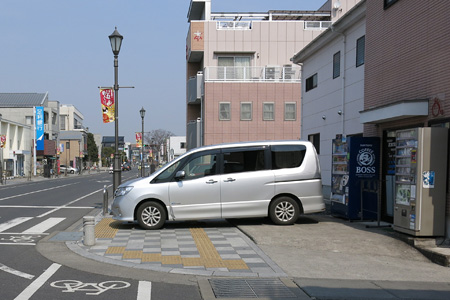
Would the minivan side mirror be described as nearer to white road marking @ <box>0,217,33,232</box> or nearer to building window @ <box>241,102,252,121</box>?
white road marking @ <box>0,217,33,232</box>

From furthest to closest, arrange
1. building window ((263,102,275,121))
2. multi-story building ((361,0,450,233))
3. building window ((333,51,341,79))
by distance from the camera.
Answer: building window ((263,102,275,121)) → building window ((333,51,341,79)) → multi-story building ((361,0,450,233))

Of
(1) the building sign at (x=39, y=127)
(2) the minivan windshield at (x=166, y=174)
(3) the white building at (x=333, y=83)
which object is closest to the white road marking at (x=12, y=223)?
(2) the minivan windshield at (x=166, y=174)

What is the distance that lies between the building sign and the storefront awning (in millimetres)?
64121

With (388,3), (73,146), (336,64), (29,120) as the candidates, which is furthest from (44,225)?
(73,146)

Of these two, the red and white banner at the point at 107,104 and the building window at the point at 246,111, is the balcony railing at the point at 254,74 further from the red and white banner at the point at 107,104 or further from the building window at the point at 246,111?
the red and white banner at the point at 107,104

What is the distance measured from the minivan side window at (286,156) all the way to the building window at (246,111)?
19.9 metres

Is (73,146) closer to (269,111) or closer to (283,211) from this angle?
(269,111)

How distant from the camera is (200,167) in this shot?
39.7 feet

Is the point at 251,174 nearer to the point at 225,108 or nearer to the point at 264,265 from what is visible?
the point at 264,265

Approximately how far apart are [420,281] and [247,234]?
432 centimetres

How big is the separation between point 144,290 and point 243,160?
6.17m

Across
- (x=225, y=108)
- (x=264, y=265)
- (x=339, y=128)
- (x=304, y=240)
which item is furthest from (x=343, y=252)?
(x=225, y=108)

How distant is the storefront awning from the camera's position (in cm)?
1010

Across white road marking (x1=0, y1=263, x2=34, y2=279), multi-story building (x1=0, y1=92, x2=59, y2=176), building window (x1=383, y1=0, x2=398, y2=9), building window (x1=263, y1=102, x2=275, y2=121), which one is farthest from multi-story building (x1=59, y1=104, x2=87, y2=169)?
white road marking (x1=0, y1=263, x2=34, y2=279)
